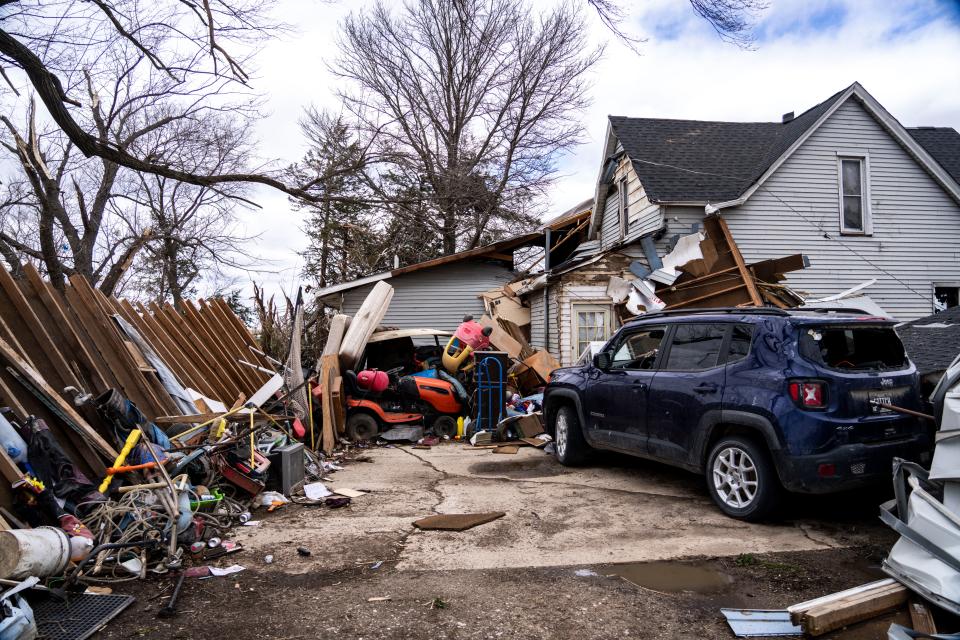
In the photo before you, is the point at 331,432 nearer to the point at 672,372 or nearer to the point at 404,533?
the point at 404,533

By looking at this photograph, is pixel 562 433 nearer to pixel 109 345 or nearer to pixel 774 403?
pixel 774 403

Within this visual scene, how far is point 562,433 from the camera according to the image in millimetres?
7859

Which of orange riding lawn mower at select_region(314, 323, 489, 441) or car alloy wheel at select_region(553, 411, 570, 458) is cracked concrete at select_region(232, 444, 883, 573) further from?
orange riding lawn mower at select_region(314, 323, 489, 441)

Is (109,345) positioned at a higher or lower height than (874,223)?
lower

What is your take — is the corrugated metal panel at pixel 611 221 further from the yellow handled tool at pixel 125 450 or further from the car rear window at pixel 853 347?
the yellow handled tool at pixel 125 450

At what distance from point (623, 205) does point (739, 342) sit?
38.4 ft

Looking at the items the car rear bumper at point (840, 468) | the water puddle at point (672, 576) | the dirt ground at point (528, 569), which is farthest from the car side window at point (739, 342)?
the water puddle at point (672, 576)

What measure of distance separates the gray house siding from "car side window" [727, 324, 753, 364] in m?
12.8

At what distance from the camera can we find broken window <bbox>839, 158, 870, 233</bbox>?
49.5 ft

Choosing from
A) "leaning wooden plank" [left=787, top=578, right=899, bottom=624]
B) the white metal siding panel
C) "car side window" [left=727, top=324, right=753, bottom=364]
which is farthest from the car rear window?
the white metal siding panel

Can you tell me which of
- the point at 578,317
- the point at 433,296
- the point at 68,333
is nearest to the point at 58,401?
the point at 68,333

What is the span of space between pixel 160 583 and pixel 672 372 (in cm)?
460

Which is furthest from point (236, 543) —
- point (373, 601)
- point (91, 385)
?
point (91, 385)

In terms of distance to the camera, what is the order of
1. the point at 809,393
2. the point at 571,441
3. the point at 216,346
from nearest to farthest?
the point at 809,393 < the point at 571,441 < the point at 216,346
